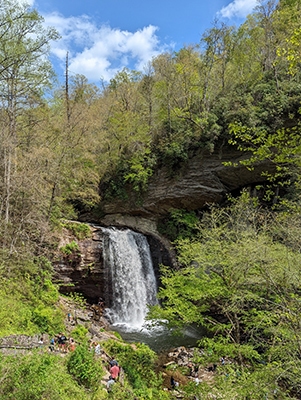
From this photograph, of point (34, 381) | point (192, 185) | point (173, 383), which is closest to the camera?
point (34, 381)

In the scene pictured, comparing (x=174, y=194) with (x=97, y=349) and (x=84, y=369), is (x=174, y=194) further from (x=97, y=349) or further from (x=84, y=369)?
(x=84, y=369)

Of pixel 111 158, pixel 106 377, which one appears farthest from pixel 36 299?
pixel 111 158

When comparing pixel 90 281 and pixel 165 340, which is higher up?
pixel 90 281

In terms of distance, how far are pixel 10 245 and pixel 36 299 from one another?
93.0 inches

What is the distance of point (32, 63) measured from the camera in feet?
33.8

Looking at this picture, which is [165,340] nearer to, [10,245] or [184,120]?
[10,245]

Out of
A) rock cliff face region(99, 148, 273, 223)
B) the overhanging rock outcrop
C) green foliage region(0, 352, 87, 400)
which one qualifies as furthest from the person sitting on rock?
the overhanging rock outcrop

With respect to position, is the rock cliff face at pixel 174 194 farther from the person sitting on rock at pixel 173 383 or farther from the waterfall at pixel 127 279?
the person sitting on rock at pixel 173 383

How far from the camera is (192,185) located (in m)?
19.7

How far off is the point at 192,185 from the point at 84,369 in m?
14.8

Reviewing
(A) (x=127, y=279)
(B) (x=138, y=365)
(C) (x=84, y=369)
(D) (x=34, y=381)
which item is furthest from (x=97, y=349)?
(A) (x=127, y=279)

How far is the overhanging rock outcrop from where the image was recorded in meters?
18.8

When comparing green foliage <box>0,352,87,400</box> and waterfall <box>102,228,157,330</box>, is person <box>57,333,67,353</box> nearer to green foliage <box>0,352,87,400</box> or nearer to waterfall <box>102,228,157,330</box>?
green foliage <box>0,352,87,400</box>

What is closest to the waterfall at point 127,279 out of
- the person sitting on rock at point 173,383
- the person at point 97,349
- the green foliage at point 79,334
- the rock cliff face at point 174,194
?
the rock cliff face at point 174,194
